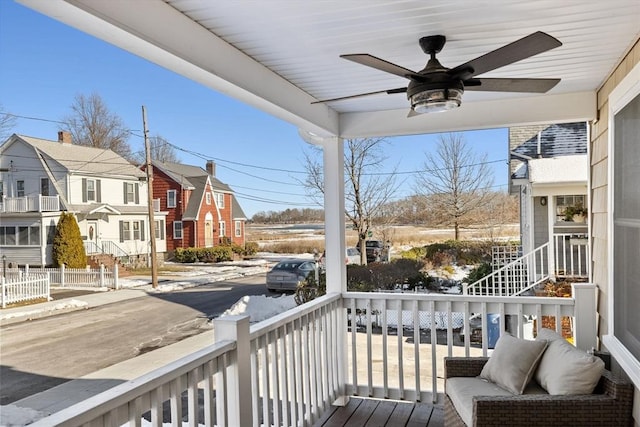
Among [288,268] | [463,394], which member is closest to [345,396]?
[288,268]

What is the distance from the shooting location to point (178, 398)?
204 centimetres

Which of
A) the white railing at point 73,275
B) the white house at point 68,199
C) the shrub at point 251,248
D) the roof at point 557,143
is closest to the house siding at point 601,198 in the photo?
the shrub at point 251,248

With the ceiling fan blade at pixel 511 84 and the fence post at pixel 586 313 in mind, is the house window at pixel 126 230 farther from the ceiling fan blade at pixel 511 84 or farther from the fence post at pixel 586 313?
the fence post at pixel 586 313

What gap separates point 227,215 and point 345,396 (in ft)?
6.22

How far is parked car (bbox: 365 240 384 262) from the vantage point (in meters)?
5.97

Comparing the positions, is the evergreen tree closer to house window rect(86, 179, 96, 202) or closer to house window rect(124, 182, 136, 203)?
house window rect(86, 179, 96, 202)

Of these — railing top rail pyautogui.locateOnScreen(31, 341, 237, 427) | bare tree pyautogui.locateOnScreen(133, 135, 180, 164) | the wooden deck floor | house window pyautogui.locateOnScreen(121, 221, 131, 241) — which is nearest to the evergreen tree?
house window pyautogui.locateOnScreen(121, 221, 131, 241)

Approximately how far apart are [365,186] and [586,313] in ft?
11.0

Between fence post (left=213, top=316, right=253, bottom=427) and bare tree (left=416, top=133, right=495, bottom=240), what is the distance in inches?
158

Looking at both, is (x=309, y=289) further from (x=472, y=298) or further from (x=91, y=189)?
(x=91, y=189)

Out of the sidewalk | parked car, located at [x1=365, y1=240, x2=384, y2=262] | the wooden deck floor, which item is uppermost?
the sidewalk

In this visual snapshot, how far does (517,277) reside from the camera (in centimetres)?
656

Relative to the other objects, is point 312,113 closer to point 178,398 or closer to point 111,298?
point 111,298

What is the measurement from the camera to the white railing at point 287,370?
73.4 inches
